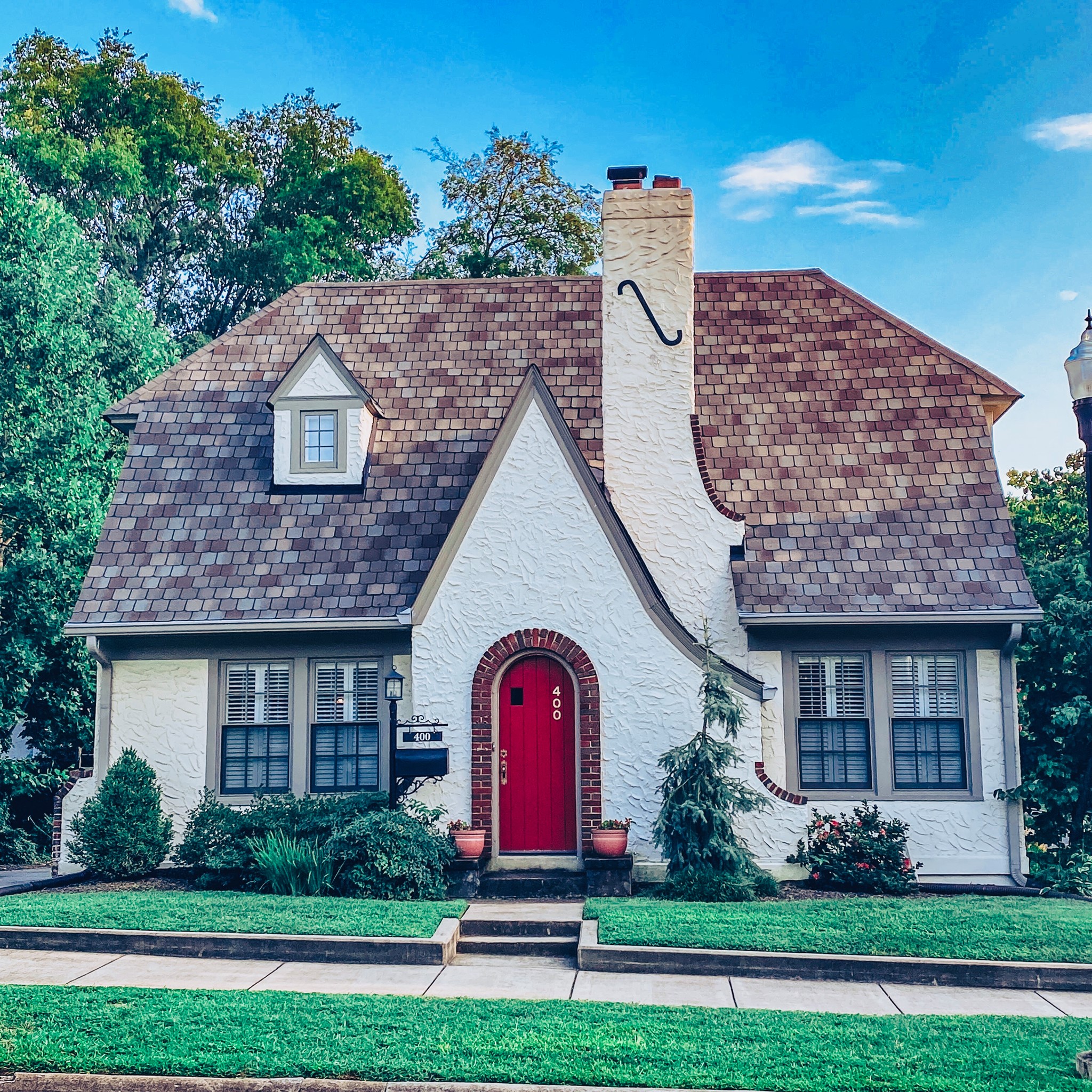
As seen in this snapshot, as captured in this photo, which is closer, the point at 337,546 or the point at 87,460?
the point at 337,546

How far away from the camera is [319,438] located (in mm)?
14039

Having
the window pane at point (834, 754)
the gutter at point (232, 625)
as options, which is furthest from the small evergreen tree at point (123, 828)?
the window pane at point (834, 754)

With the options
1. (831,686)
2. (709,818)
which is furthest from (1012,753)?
(709,818)

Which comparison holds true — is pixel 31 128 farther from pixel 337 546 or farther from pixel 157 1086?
pixel 157 1086

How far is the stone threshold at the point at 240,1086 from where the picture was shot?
626cm

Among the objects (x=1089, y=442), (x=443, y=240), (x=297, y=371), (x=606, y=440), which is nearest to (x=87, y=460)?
(x=297, y=371)

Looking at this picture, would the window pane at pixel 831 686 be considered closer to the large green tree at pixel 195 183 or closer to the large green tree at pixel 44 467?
the large green tree at pixel 44 467

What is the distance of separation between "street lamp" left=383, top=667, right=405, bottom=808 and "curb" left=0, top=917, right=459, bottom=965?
2588mm

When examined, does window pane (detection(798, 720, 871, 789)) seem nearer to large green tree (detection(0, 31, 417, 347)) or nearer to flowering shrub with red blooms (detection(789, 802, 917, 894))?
flowering shrub with red blooms (detection(789, 802, 917, 894))

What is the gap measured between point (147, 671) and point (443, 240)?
697 inches

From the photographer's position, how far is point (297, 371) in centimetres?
1391

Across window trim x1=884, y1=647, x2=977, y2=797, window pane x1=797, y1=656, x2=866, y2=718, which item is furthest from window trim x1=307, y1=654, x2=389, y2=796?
window trim x1=884, y1=647, x2=977, y2=797

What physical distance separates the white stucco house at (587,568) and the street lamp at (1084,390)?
4543 millimetres

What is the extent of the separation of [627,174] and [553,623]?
5.97 meters
